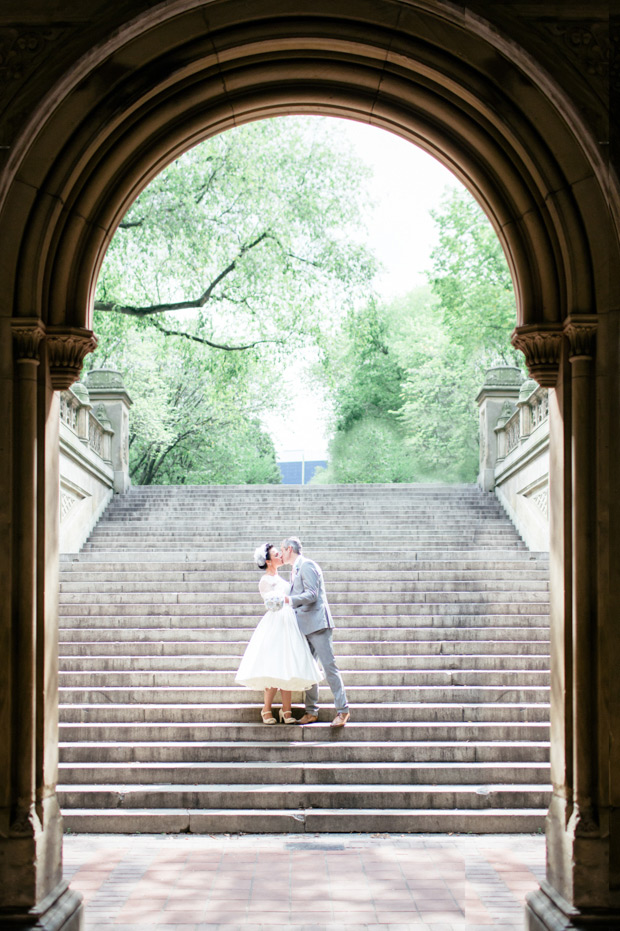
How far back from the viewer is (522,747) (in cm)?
752

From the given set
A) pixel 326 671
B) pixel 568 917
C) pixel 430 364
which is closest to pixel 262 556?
pixel 326 671

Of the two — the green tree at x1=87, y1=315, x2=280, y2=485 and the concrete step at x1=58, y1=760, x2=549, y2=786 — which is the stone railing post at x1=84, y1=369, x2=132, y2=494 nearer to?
the green tree at x1=87, y1=315, x2=280, y2=485

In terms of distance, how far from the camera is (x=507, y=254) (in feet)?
16.5

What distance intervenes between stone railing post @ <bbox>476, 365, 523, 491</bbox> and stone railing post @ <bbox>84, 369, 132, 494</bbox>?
258 inches

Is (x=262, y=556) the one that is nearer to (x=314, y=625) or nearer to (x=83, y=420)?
(x=314, y=625)

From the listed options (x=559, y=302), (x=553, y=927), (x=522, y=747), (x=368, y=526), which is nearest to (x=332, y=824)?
(x=522, y=747)

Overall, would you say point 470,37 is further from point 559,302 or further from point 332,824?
point 332,824

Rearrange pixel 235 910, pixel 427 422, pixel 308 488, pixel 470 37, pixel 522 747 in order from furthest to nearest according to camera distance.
Answer: 1. pixel 427 422
2. pixel 308 488
3. pixel 522 747
4. pixel 235 910
5. pixel 470 37

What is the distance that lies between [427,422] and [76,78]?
30.0m

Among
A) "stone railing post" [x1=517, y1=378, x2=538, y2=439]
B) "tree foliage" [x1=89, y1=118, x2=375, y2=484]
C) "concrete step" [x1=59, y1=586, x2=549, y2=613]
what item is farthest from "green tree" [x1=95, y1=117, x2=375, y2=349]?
"concrete step" [x1=59, y1=586, x2=549, y2=613]

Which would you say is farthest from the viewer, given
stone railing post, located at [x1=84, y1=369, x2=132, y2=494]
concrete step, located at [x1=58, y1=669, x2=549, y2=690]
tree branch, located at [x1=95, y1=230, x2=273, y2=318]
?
tree branch, located at [x1=95, y1=230, x2=273, y2=318]

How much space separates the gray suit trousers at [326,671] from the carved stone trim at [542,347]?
3681mm

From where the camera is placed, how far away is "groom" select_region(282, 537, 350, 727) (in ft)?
25.4

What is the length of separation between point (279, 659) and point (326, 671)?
1.31 ft
